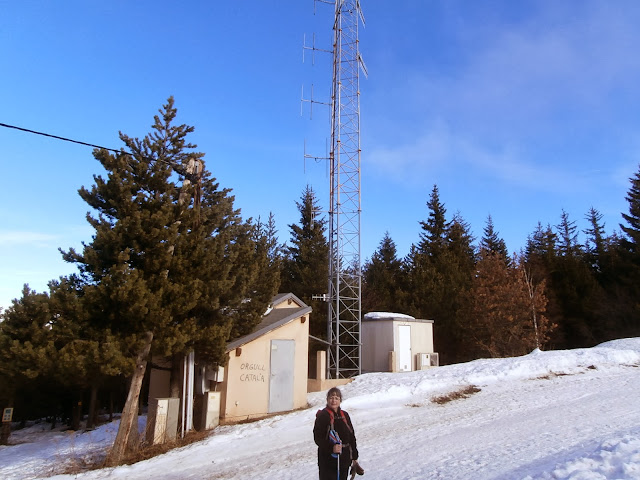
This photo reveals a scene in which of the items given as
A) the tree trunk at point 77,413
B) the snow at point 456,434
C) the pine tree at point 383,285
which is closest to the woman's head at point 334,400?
the snow at point 456,434

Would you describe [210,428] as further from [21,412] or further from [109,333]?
[21,412]

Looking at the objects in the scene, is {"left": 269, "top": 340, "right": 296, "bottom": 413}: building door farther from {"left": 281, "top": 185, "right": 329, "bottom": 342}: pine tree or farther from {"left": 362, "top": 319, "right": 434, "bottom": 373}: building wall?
{"left": 281, "top": 185, "right": 329, "bottom": 342}: pine tree

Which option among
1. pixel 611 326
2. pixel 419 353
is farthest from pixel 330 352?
pixel 611 326

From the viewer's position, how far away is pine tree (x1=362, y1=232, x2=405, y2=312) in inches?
1439

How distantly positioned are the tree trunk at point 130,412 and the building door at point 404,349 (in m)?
14.1

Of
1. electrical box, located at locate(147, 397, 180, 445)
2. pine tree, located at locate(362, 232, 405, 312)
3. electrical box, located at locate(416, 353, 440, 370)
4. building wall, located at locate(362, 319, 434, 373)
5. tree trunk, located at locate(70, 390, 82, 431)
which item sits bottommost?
tree trunk, located at locate(70, 390, 82, 431)

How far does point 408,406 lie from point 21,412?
78.4 ft

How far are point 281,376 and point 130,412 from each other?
5.03 metres

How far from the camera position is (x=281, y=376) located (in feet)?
50.5

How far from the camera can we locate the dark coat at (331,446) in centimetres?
539

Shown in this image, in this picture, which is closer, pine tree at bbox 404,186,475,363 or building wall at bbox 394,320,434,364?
building wall at bbox 394,320,434,364

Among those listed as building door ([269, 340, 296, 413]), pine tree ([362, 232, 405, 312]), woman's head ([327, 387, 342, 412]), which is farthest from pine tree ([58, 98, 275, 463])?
pine tree ([362, 232, 405, 312])

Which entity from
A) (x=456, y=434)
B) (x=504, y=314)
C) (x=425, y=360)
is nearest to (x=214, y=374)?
(x=456, y=434)

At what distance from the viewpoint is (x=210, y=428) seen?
44.2 feet
